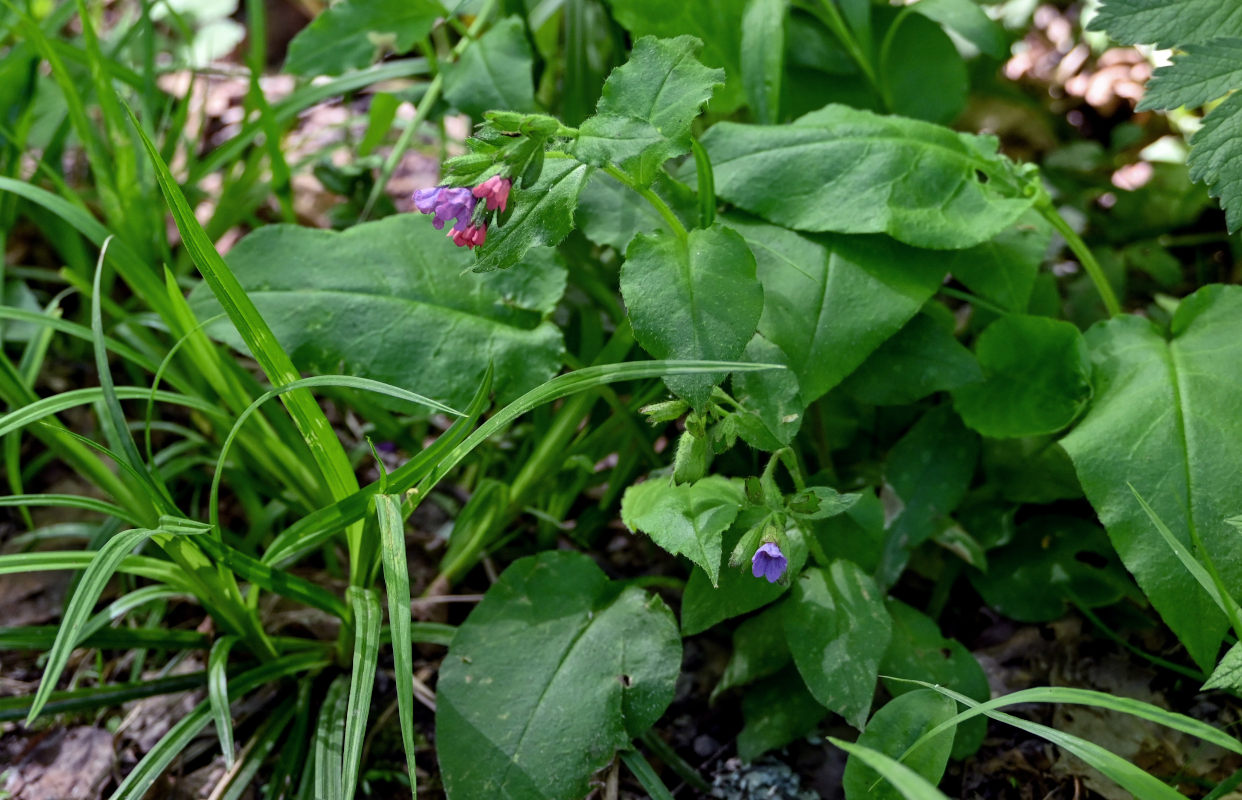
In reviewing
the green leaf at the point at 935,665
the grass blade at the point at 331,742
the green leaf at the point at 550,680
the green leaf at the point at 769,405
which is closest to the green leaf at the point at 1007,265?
the green leaf at the point at 769,405

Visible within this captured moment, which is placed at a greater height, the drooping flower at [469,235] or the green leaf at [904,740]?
the drooping flower at [469,235]

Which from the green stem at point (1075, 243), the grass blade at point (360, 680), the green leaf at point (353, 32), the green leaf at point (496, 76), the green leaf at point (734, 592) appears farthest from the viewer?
the green leaf at point (353, 32)

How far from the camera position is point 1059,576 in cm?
151

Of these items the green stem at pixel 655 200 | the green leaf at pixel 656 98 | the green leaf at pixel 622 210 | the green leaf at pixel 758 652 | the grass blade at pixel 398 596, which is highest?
the green leaf at pixel 656 98

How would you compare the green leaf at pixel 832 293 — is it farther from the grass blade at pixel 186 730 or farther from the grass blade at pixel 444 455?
the grass blade at pixel 186 730

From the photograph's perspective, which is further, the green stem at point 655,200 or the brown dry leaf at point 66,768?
the brown dry leaf at point 66,768

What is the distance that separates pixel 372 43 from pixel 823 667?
1386mm

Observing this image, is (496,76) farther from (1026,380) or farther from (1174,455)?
(1174,455)

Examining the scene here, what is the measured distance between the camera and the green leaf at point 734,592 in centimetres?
132

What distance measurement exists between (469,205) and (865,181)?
64cm

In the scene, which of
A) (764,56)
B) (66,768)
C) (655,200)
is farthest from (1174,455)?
(66,768)

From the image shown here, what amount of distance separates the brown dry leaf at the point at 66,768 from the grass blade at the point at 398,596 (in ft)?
2.09

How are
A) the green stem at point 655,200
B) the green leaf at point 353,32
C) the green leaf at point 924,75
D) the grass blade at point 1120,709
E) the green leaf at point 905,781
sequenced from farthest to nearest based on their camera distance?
the green leaf at point 924,75
the green leaf at point 353,32
the green stem at point 655,200
the grass blade at point 1120,709
the green leaf at point 905,781

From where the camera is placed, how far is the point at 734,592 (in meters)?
1.35
